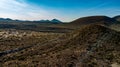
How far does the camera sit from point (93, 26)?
34.5 meters

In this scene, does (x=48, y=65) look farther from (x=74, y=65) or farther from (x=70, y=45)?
(x=70, y=45)

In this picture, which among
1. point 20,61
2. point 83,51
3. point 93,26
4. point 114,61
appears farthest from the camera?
point 93,26

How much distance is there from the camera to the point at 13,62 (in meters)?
22.8

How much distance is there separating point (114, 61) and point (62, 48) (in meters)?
8.81

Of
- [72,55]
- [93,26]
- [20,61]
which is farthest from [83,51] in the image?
[93,26]

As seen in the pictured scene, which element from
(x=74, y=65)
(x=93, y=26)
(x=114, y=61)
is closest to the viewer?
(x=74, y=65)

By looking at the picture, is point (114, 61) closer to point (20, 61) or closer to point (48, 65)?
point (48, 65)

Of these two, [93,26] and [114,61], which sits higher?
[93,26]

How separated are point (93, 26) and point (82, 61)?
574 inches

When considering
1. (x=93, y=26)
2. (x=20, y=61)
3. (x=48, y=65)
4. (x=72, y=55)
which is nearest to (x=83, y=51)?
(x=72, y=55)

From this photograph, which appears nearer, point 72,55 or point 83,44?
point 72,55

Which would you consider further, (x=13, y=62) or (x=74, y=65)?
(x=13, y=62)

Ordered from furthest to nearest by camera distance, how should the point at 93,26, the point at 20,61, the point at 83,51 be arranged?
the point at 93,26 < the point at 83,51 < the point at 20,61

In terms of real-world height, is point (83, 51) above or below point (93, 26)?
below
